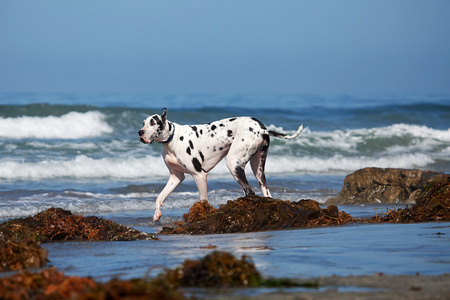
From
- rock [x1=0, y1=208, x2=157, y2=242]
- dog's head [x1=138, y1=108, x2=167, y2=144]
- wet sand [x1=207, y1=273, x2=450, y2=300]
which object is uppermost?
dog's head [x1=138, y1=108, x2=167, y2=144]

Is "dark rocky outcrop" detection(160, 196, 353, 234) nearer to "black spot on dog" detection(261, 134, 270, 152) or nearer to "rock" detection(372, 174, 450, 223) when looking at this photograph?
"rock" detection(372, 174, 450, 223)

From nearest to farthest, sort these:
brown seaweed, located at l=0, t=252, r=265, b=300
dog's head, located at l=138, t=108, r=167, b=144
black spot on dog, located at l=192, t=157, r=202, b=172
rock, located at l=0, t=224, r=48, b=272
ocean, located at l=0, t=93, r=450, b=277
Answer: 1. brown seaweed, located at l=0, t=252, r=265, b=300
2. rock, located at l=0, t=224, r=48, b=272
3. dog's head, located at l=138, t=108, r=167, b=144
4. black spot on dog, located at l=192, t=157, r=202, b=172
5. ocean, located at l=0, t=93, r=450, b=277

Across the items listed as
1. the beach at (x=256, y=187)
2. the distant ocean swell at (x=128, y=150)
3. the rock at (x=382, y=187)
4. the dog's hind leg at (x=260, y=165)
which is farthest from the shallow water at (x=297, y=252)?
the distant ocean swell at (x=128, y=150)

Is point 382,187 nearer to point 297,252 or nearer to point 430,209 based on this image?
point 430,209

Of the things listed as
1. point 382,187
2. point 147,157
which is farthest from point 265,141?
point 147,157

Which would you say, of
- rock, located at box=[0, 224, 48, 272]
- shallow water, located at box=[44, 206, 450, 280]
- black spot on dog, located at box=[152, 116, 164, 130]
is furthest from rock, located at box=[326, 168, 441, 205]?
rock, located at box=[0, 224, 48, 272]

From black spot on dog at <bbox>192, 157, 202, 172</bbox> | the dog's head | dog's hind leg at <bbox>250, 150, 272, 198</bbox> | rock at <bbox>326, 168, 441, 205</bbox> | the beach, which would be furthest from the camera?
rock at <bbox>326, 168, 441, 205</bbox>

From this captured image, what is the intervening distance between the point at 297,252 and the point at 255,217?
239cm

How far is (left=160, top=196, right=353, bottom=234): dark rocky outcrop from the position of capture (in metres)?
7.93

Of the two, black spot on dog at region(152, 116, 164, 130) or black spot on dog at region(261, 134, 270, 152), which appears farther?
black spot on dog at region(261, 134, 270, 152)

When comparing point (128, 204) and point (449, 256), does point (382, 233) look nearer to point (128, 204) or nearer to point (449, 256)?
point (449, 256)

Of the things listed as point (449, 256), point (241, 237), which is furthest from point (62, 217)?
point (449, 256)

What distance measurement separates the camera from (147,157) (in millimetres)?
18688

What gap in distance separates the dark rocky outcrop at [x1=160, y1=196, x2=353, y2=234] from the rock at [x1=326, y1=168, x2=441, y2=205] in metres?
3.68
